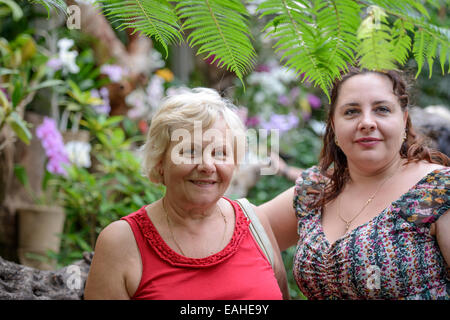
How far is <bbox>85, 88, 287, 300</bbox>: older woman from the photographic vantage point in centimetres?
137

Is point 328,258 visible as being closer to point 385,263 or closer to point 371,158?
point 385,263

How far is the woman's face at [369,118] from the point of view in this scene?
1.52 metres

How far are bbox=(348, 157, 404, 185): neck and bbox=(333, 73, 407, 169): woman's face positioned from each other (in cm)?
8

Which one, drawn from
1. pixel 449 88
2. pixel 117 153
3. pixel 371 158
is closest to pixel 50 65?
pixel 117 153

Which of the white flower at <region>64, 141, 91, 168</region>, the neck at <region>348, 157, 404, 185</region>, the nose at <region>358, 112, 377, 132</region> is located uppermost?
the nose at <region>358, 112, 377, 132</region>

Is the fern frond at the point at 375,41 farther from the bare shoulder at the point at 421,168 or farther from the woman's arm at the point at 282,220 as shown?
the woman's arm at the point at 282,220

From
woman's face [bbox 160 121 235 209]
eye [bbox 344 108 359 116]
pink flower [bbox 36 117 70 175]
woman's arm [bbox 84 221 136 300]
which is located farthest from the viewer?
pink flower [bbox 36 117 70 175]

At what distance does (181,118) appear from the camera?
148 cm

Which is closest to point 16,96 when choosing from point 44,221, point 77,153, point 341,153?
point 77,153

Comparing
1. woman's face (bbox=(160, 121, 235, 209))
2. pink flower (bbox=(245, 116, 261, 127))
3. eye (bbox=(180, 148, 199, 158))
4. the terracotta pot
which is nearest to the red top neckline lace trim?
woman's face (bbox=(160, 121, 235, 209))

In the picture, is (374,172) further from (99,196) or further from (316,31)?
(99,196)

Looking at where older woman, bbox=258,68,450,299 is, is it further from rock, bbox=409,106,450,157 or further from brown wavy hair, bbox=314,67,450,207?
rock, bbox=409,106,450,157

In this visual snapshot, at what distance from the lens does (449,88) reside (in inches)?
271

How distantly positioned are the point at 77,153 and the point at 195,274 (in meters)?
2.14
